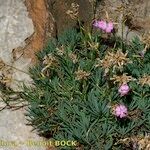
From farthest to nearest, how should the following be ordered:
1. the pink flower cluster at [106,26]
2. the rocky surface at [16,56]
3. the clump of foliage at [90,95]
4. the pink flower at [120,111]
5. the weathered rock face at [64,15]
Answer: the weathered rock face at [64,15] < the rocky surface at [16,56] < the pink flower cluster at [106,26] < the clump of foliage at [90,95] < the pink flower at [120,111]

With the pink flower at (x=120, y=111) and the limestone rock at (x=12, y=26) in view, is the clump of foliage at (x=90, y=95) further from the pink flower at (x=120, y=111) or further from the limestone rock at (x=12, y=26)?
the limestone rock at (x=12, y=26)

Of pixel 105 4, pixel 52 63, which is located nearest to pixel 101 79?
pixel 52 63

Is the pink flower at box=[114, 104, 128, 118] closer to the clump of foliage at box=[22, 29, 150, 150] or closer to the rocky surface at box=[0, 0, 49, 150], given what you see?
the clump of foliage at box=[22, 29, 150, 150]

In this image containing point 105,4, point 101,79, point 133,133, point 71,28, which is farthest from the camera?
point 105,4

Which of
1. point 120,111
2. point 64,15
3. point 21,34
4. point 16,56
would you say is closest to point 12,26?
point 21,34

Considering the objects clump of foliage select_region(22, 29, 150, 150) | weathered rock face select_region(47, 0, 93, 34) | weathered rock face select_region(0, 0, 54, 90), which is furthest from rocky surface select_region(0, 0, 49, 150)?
weathered rock face select_region(47, 0, 93, 34)

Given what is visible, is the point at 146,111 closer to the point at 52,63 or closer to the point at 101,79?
the point at 101,79

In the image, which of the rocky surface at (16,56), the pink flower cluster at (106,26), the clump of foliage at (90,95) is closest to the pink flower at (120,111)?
the clump of foliage at (90,95)

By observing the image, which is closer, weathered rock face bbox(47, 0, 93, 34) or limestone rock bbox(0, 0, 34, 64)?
limestone rock bbox(0, 0, 34, 64)

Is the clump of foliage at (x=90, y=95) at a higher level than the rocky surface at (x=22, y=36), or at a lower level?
lower
